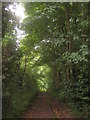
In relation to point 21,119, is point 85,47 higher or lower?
higher

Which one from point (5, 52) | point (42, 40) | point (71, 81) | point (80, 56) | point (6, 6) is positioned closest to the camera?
point (5, 52)

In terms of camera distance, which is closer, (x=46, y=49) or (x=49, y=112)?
(x=49, y=112)

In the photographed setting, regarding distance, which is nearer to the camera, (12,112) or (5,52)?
(5,52)

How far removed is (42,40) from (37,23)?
5.65 ft

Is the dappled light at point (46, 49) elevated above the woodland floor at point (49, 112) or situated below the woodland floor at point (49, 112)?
above

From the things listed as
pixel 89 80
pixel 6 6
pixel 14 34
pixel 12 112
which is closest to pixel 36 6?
pixel 6 6

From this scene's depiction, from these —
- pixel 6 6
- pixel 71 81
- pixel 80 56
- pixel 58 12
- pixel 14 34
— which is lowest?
pixel 71 81

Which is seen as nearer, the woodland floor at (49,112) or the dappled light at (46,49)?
the dappled light at (46,49)

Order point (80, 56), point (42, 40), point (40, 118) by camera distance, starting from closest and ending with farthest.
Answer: point (80, 56) → point (40, 118) → point (42, 40)

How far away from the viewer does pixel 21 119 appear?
6836 mm

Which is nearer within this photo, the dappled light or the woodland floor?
the dappled light

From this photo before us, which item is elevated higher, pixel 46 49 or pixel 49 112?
pixel 46 49

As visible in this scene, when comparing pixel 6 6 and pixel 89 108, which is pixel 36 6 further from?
pixel 89 108

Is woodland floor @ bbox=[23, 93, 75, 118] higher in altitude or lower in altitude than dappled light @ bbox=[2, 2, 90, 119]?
lower
